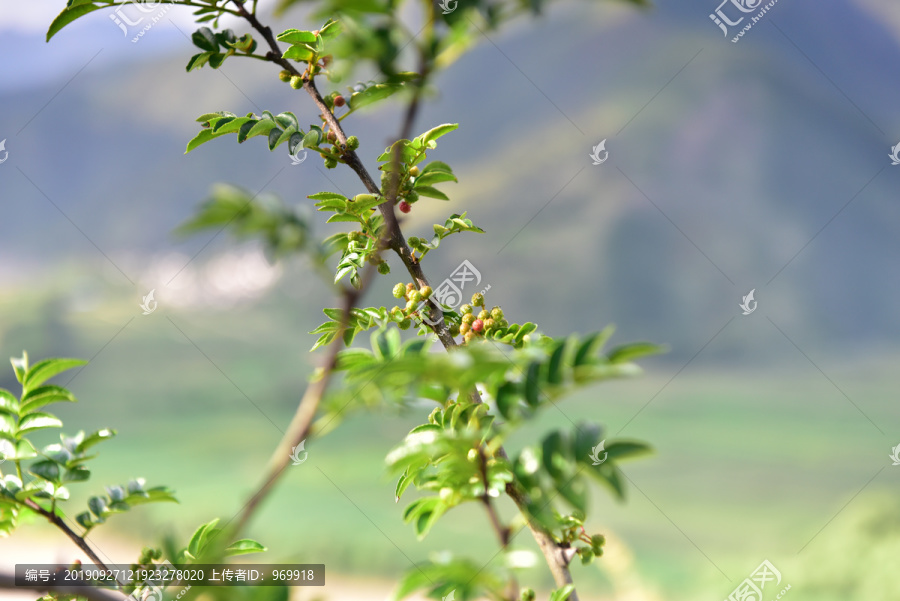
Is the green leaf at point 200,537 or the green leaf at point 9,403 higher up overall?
the green leaf at point 9,403

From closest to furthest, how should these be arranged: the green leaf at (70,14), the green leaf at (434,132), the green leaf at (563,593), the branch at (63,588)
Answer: the branch at (63,588)
the green leaf at (563,593)
the green leaf at (70,14)
the green leaf at (434,132)

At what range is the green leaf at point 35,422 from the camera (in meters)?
0.54

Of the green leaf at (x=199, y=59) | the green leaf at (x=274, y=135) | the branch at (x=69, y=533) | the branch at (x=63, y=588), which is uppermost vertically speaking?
the green leaf at (x=199, y=59)

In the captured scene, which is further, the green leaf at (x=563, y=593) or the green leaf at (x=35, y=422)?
the green leaf at (x=35, y=422)

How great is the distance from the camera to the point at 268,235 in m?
0.26

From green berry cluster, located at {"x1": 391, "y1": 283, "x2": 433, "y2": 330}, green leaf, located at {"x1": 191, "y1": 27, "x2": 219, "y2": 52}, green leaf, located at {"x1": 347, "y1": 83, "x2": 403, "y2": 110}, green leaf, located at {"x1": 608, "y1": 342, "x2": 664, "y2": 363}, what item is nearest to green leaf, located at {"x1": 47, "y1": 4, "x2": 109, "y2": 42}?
green leaf, located at {"x1": 191, "y1": 27, "x2": 219, "y2": 52}

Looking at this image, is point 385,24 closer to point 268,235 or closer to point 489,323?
point 268,235

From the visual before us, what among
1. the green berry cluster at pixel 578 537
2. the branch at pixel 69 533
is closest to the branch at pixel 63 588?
the branch at pixel 69 533

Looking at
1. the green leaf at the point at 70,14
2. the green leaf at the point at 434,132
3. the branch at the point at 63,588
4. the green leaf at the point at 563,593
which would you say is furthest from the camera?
the green leaf at the point at 434,132

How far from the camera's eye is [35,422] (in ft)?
1.79

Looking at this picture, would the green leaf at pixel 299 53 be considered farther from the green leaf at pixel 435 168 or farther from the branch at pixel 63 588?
the branch at pixel 63 588

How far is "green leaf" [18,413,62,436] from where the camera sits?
0.54 metres

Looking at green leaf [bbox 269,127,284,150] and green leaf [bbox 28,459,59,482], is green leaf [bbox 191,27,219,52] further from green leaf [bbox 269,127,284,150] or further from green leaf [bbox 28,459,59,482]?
green leaf [bbox 28,459,59,482]

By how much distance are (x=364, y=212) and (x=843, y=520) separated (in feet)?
11.3
